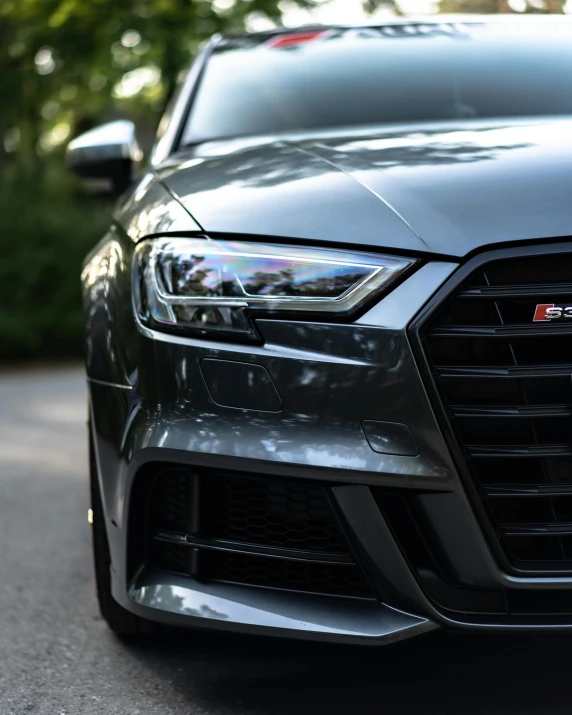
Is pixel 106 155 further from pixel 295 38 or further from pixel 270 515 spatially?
pixel 270 515

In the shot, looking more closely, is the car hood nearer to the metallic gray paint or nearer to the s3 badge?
the s3 badge

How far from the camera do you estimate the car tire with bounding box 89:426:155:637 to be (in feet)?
9.06

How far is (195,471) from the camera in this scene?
2.25 meters

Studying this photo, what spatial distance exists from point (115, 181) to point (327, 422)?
6.48 ft

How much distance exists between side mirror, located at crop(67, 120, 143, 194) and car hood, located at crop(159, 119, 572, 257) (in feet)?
2.90

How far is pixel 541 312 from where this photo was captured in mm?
2074

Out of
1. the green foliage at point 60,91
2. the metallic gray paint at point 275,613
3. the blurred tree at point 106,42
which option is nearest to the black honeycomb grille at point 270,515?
the metallic gray paint at point 275,613

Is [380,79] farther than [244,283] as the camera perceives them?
Yes

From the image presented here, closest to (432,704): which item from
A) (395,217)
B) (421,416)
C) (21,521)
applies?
(421,416)

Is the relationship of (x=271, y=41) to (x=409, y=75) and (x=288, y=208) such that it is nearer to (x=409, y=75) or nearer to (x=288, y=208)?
(x=409, y=75)

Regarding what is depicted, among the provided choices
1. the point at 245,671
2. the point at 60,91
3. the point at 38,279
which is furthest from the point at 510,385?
the point at 60,91

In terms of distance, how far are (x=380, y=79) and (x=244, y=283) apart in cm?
173

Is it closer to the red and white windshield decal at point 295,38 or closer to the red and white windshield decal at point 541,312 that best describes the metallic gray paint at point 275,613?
the red and white windshield decal at point 541,312

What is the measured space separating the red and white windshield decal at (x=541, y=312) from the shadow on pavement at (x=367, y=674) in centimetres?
67
